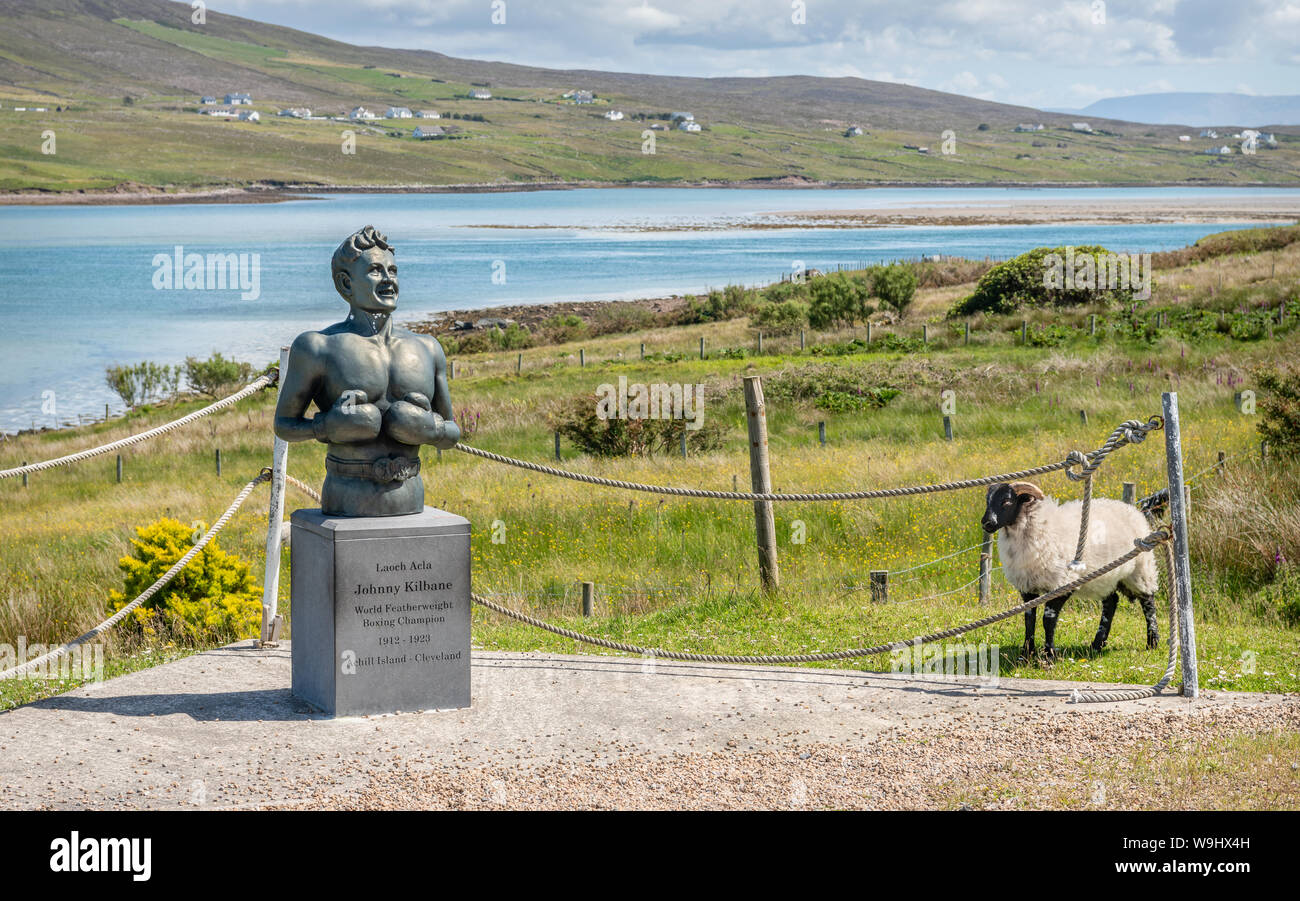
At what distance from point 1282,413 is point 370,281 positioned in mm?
11705

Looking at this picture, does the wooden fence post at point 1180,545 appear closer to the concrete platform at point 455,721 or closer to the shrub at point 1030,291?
the concrete platform at point 455,721

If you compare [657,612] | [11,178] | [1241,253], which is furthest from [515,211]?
[657,612]

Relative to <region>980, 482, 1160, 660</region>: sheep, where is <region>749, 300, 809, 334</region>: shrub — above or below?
above

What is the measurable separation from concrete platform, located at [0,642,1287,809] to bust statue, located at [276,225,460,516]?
1448mm

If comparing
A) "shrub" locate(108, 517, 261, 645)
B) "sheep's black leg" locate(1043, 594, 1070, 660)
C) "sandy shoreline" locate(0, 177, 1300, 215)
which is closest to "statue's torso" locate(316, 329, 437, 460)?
"shrub" locate(108, 517, 261, 645)

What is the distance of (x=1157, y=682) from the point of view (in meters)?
8.20

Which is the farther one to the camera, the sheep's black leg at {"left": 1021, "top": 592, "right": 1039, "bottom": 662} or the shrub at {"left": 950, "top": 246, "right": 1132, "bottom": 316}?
the shrub at {"left": 950, "top": 246, "right": 1132, "bottom": 316}

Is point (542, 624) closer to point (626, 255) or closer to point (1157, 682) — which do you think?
point (1157, 682)

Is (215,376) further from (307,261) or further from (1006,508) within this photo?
(307,261)

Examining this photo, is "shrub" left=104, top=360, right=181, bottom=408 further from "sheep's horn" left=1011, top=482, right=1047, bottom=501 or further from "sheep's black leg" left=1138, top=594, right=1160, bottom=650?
"sheep's black leg" left=1138, top=594, right=1160, bottom=650

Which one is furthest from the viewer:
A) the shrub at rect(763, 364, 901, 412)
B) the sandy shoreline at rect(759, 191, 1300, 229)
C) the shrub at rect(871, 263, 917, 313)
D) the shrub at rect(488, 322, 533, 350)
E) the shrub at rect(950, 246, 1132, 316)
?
the sandy shoreline at rect(759, 191, 1300, 229)

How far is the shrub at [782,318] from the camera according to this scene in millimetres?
49906

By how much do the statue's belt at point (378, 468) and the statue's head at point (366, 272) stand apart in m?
0.94

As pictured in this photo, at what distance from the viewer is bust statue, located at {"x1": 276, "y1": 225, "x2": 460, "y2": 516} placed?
758 cm
